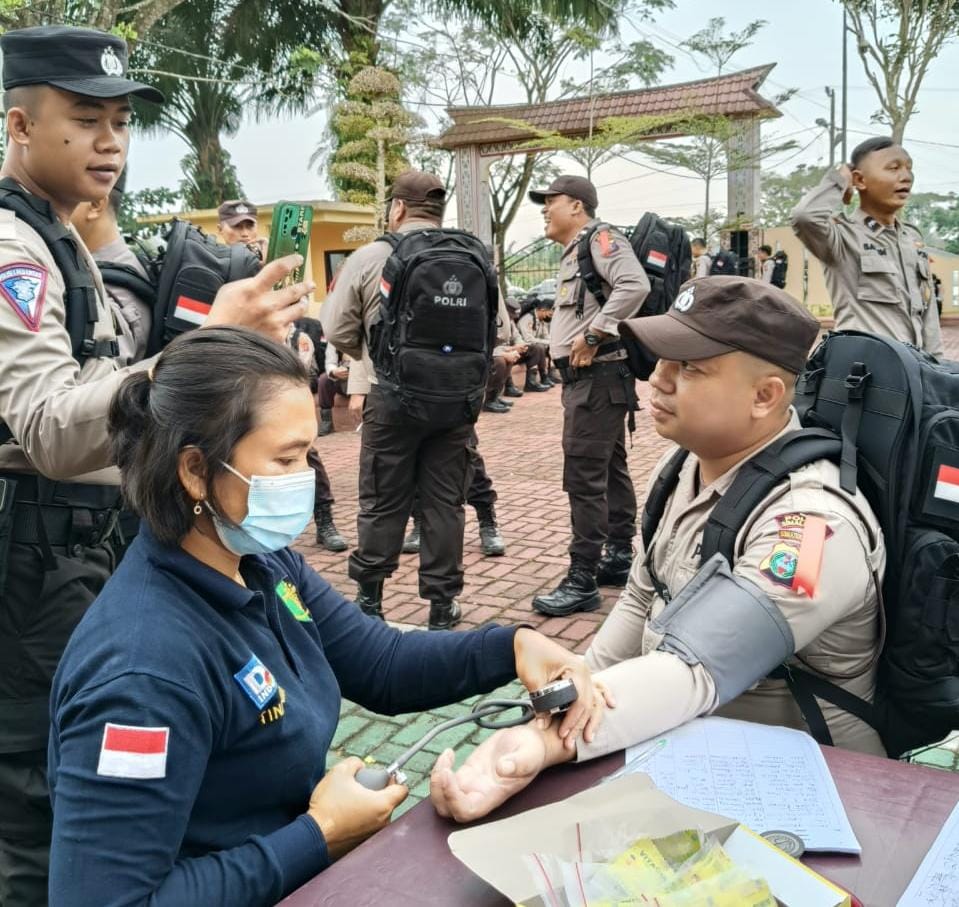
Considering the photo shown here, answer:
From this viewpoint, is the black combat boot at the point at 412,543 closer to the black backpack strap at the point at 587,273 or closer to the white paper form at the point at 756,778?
the black backpack strap at the point at 587,273

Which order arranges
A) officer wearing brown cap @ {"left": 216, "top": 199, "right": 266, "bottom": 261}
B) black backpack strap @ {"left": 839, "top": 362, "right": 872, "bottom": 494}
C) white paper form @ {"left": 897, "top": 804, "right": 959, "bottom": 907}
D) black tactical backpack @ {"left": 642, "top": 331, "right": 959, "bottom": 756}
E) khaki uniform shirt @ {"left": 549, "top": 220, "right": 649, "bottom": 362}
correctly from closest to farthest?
white paper form @ {"left": 897, "top": 804, "right": 959, "bottom": 907} < black tactical backpack @ {"left": 642, "top": 331, "right": 959, "bottom": 756} < black backpack strap @ {"left": 839, "top": 362, "right": 872, "bottom": 494} < khaki uniform shirt @ {"left": 549, "top": 220, "right": 649, "bottom": 362} < officer wearing brown cap @ {"left": 216, "top": 199, "right": 266, "bottom": 261}

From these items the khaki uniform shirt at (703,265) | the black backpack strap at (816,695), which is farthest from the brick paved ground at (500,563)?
the khaki uniform shirt at (703,265)

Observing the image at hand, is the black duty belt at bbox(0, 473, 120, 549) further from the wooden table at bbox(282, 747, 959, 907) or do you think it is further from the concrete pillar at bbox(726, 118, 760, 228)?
the concrete pillar at bbox(726, 118, 760, 228)

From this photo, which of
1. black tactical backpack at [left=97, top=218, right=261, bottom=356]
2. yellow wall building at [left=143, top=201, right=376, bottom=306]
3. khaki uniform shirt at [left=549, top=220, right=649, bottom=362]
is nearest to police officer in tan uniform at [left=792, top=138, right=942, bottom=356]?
khaki uniform shirt at [left=549, top=220, right=649, bottom=362]

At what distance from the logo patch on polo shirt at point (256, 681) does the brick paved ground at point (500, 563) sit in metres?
1.69

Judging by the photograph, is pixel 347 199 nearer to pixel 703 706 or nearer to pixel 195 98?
pixel 195 98

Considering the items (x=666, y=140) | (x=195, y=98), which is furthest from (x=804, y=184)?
(x=195, y=98)

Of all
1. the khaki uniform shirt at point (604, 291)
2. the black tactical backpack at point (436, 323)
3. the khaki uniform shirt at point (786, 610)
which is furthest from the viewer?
the khaki uniform shirt at point (604, 291)

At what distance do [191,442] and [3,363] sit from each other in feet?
2.00

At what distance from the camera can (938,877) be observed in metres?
1.22

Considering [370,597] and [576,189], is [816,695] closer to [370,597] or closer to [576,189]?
[370,597]

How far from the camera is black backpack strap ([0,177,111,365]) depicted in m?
2.01

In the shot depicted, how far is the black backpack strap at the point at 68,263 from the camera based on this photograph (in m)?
2.01

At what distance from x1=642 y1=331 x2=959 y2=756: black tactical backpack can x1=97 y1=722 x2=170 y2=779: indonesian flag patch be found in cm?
120
